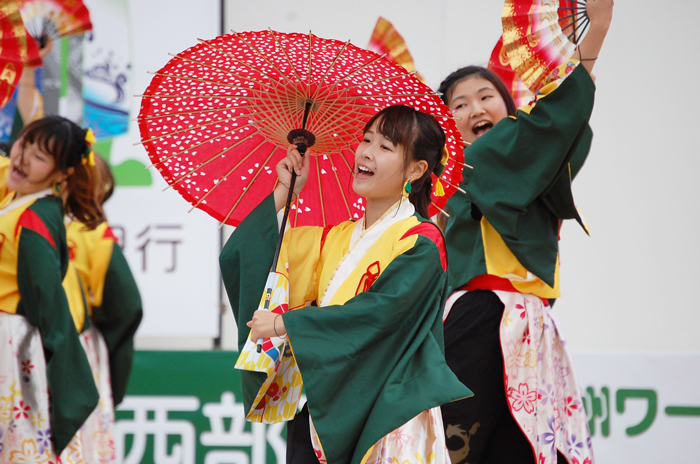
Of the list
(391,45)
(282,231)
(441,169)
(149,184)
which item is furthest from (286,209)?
(149,184)

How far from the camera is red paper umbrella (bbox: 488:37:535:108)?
9.55 ft

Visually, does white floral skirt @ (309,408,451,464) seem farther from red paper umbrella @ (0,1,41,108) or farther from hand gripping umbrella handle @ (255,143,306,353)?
red paper umbrella @ (0,1,41,108)

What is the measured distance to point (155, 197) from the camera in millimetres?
4496

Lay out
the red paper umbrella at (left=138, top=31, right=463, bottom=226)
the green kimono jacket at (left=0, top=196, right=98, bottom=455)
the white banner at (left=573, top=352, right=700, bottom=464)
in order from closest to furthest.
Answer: the red paper umbrella at (left=138, top=31, right=463, bottom=226) < the green kimono jacket at (left=0, top=196, right=98, bottom=455) < the white banner at (left=573, top=352, right=700, bottom=464)

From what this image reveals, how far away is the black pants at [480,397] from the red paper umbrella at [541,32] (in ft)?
2.57

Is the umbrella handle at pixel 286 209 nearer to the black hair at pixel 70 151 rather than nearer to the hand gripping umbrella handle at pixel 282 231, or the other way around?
the hand gripping umbrella handle at pixel 282 231

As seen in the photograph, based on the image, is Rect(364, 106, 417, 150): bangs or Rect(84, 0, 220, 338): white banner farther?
Rect(84, 0, 220, 338): white banner

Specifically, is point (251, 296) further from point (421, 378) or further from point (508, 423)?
point (508, 423)

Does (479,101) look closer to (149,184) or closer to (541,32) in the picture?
(541,32)

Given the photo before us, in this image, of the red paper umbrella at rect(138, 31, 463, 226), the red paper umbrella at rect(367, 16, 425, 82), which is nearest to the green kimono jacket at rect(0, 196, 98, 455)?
the red paper umbrella at rect(138, 31, 463, 226)

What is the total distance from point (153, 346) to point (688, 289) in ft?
10.6

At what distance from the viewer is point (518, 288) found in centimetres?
251

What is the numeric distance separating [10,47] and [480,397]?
2.18 meters

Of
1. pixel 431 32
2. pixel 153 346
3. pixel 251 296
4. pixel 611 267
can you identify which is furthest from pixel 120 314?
pixel 611 267
